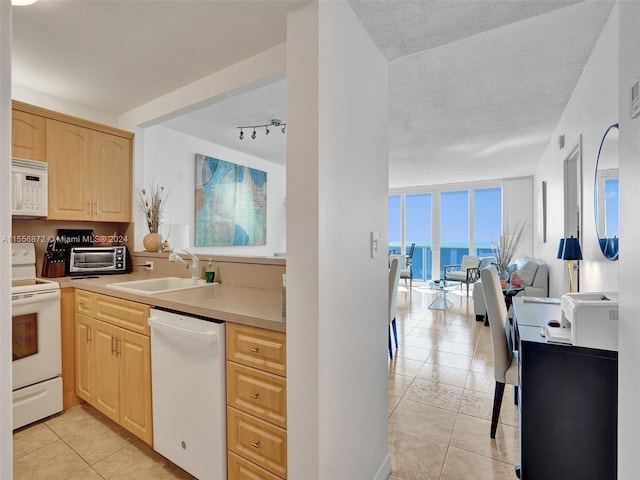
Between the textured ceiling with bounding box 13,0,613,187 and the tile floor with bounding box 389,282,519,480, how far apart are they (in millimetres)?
2261

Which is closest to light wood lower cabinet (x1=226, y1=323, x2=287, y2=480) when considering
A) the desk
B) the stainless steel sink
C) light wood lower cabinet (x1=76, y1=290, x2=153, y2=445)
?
light wood lower cabinet (x1=76, y1=290, x2=153, y2=445)

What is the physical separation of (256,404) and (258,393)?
2.1 inches

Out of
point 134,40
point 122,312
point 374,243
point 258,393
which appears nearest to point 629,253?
point 374,243

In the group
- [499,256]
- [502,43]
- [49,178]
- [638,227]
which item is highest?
[502,43]

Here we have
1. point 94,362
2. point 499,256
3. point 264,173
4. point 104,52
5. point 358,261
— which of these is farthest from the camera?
point 264,173

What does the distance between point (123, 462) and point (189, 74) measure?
2.44 m

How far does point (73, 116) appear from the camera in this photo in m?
2.64

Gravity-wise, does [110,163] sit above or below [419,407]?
above

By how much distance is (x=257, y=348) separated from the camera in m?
1.42

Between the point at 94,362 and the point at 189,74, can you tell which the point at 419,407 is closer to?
the point at 94,362

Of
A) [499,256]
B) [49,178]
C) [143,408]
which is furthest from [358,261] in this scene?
[499,256]

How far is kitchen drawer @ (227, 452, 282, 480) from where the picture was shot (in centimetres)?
141

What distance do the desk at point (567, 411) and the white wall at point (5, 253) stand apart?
1756 mm

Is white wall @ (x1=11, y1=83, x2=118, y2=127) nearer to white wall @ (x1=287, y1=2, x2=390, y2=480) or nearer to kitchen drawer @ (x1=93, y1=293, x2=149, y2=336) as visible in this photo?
kitchen drawer @ (x1=93, y1=293, x2=149, y2=336)
